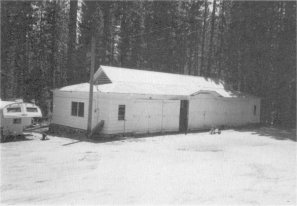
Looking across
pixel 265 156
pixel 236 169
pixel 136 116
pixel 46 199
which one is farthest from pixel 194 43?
pixel 46 199

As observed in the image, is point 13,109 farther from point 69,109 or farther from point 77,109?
point 69,109

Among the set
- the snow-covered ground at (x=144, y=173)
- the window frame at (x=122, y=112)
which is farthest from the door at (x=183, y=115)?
the snow-covered ground at (x=144, y=173)

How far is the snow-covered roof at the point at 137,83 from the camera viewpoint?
22.7 m

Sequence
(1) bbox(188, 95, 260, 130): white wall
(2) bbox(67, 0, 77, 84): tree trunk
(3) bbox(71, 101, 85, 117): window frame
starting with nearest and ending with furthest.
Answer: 1. (3) bbox(71, 101, 85, 117): window frame
2. (1) bbox(188, 95, 260, 130): white wall
3. (2) bbox(67, 0, 77, 84): tree trunk

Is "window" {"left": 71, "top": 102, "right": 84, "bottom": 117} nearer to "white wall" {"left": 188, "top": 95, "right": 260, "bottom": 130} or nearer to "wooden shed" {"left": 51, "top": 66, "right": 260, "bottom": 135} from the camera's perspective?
"wooden shed" {"left": 51, "top": 66, "right": 260, "bottom": 135}

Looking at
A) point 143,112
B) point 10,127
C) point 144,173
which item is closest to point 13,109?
point 10,127

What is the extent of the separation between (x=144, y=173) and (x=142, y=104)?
10998 millimetres

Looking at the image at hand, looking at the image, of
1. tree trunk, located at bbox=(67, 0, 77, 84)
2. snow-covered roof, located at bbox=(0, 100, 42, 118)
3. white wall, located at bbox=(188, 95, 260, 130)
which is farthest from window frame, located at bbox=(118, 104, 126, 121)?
tree trunk, located at bbox=(67, 0, 77, 84)

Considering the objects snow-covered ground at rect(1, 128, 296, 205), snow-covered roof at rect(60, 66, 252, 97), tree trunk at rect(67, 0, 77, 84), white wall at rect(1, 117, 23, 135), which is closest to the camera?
snow-covered ground at rect(1, 128, 296, 205)

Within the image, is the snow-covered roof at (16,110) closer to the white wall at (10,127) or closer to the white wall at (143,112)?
the white wall at (10,127)

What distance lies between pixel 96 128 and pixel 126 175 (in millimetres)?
9235

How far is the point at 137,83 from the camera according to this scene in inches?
976

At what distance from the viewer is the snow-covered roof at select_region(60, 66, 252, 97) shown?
22.7 meters

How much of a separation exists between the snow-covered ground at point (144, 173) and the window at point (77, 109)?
11.6 feet
